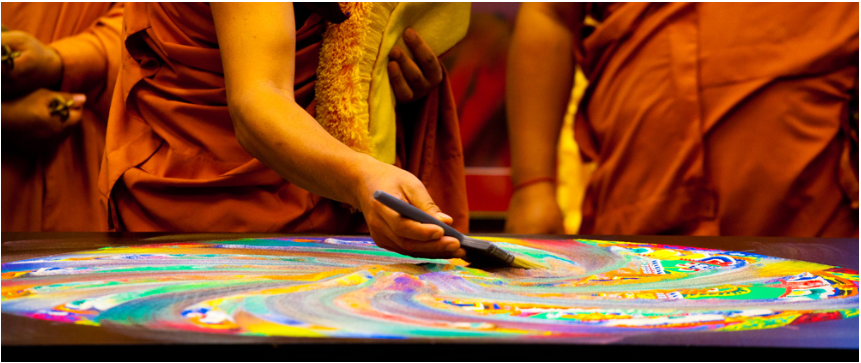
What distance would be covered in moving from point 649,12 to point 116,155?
95 cm

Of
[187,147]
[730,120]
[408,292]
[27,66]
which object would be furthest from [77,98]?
[730,120]

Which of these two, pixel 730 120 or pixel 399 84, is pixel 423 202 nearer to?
pixel 399 84

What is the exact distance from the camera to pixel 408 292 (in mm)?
560

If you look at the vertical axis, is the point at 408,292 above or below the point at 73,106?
below

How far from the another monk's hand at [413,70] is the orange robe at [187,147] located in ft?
0.39

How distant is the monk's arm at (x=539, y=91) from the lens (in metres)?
1.41

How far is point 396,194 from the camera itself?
0.72 meters

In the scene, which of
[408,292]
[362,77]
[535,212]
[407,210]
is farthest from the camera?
[535,212]

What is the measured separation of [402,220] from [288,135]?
0.63 feet

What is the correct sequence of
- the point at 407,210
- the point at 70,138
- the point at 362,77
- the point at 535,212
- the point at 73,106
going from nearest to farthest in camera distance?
the point at 407,210 → the point at 362,77 → the point at 535,212 → the point at 73,106 → the point at 70,138

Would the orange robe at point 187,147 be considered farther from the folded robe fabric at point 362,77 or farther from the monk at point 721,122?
the monk at point 721,122

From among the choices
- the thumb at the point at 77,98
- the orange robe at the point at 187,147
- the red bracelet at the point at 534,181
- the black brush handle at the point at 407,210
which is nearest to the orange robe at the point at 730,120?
the red bracelet at the point at 534,181

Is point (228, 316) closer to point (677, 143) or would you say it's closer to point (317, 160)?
point (317, 160)

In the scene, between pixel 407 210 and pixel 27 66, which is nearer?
pixel 407 210
